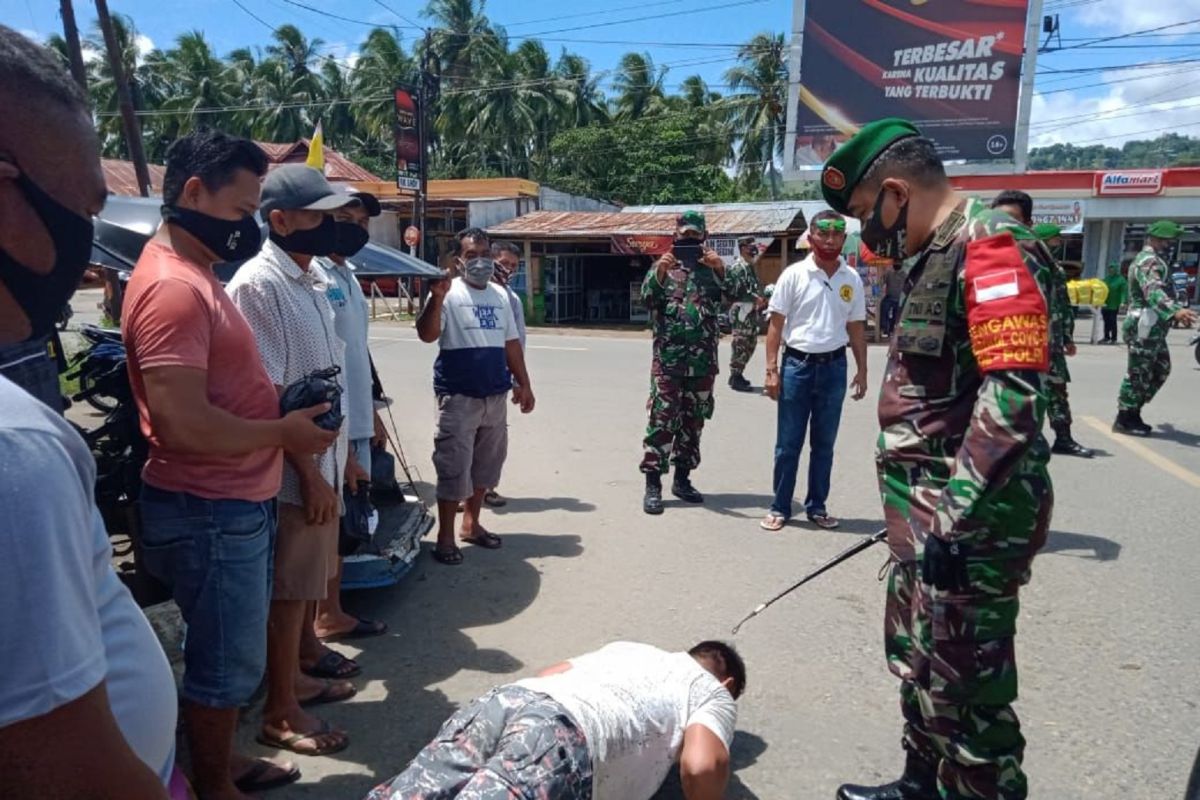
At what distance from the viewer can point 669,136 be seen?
→ 3509 centimetres

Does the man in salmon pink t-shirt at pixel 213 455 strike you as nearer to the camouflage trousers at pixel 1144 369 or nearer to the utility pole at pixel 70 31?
the camouflage trousers at pixel 1144 369

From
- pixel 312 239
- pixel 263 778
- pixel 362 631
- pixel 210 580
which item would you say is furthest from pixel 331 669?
pixel 312 239

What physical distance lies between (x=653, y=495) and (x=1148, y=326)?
533cm

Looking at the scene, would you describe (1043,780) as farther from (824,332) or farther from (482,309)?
(482,309)

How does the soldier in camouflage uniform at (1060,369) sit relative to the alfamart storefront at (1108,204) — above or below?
below

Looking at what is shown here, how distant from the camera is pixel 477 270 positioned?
190 inches

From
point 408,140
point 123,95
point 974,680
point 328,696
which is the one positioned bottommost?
point 328,696

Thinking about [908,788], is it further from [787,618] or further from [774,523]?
[774,523]

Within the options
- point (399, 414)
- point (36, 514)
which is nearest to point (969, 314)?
point (36, 514)

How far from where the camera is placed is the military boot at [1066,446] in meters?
7.14

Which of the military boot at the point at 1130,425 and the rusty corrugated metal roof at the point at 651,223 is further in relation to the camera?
the rusty corrugated metal roof at the point at 651,223

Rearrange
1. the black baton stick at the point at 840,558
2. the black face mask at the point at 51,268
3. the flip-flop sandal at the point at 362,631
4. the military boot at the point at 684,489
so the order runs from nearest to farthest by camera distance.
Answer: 1. the black face mask at the point at 51,268
2. the black baton stick at the point at 840,558
3. the flip-flop sandal at the point at 362,631
4. the military boot at the point at 684,489

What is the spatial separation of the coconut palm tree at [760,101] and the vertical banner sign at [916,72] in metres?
17.0

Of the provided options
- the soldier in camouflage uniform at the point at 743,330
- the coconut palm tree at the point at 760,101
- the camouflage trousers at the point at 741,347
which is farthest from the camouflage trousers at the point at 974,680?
the coconut palm tree at the point at 760,101
